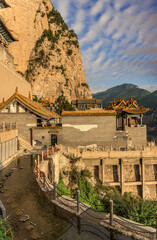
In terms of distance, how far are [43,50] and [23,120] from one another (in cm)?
5794

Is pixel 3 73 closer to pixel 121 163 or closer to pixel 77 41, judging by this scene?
pixel 121 163

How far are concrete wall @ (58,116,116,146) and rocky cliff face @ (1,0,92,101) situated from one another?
46.6 meters

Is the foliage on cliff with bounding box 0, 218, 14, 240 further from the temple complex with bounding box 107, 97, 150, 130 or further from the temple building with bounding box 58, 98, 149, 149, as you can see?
the temple complex with bounding box 107, 97, 150, 130

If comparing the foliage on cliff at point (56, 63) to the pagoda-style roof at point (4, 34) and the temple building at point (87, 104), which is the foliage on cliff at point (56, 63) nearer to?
the temple building at point (87, 104)

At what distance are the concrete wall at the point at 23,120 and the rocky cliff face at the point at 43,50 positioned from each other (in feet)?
142

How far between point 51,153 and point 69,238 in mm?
11992

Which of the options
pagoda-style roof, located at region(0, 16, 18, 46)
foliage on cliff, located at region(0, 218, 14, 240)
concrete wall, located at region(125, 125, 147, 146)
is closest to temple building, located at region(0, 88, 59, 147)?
concrete wall, located at region(125, 125, 147, 146)

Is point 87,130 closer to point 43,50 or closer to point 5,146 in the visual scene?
point 5,146

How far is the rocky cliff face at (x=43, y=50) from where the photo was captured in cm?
7144

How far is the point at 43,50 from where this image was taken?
75312 millimetres

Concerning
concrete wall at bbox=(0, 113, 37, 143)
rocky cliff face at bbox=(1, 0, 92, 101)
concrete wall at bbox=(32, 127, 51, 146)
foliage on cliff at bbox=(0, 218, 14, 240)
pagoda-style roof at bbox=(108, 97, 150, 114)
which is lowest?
foliage on cliff at bbox=(0, 218, 14, 240)

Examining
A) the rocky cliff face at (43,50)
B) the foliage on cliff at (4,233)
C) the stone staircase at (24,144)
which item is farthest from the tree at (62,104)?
the foliage on cliff at (4,233)

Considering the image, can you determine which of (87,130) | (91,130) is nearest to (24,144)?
(87,130)

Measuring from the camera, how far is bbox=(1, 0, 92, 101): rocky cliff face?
234ft
